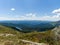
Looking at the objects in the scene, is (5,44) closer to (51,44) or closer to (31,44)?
(31,44)

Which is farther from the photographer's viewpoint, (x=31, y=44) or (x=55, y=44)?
(x=55, y=44)

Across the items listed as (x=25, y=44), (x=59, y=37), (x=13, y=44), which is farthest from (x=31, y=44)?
(x=59, y=37)

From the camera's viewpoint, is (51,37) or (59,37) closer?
(51,37)

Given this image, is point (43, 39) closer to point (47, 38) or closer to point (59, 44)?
point (47, 38)

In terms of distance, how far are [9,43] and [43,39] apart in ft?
19.4

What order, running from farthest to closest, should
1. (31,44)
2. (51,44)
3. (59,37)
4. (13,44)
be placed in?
(59,37)
(51,44)
(31,44)
(13,44)

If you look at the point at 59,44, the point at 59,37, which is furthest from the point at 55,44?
the point at 59,37

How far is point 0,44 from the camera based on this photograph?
45.2 ft

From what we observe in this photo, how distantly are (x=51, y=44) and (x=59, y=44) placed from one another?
1.04m

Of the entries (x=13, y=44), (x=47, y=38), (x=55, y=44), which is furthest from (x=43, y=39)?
(x=13, y=44)

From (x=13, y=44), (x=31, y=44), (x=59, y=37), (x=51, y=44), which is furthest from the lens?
(x=59, y=37)

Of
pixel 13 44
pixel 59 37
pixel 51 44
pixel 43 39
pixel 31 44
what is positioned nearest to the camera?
pixel 13 44

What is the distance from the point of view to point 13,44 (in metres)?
12.9

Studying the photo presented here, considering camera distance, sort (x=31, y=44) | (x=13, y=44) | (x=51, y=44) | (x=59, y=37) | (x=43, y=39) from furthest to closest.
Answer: (x=59, y=37) < (x=43, y=39) < (x=51, y=44) < (x=31, y=44) < (x=13, y=44)
